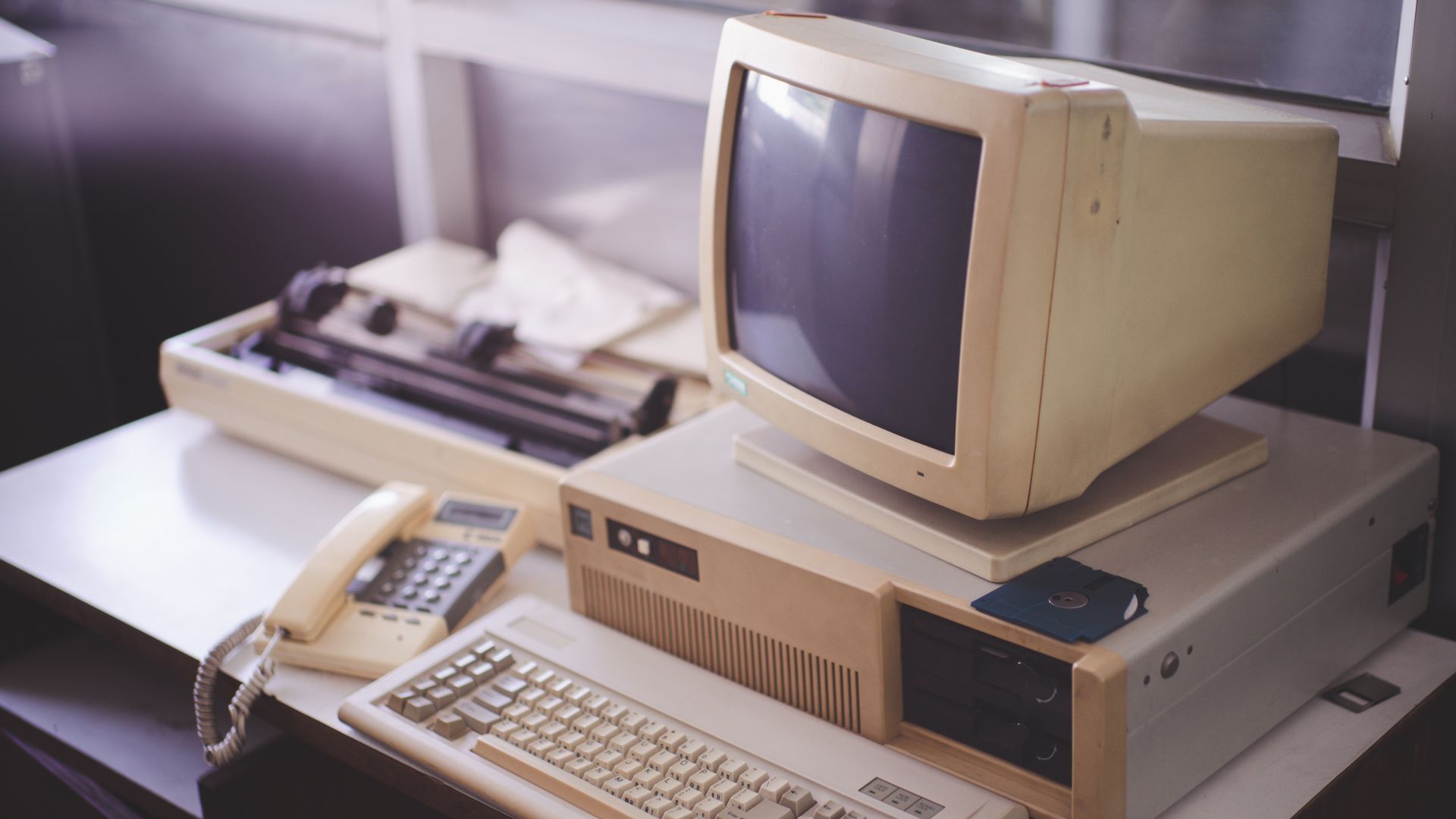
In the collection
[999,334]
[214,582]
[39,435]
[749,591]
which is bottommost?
[39,435]

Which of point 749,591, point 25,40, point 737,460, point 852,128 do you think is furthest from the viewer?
point 25,40

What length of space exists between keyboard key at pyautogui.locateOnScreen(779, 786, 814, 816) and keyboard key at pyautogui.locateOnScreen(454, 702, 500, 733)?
0.28m

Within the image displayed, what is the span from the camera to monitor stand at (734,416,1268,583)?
1076mm

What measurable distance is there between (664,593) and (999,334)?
46cm

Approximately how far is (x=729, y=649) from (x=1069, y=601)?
336mm

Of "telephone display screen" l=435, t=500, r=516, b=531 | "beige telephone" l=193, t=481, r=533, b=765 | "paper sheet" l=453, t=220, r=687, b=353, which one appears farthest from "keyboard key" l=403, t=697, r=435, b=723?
"paper sheet" l=453, t=220, r=687, b=353

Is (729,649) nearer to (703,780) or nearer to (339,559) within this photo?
(703,780)

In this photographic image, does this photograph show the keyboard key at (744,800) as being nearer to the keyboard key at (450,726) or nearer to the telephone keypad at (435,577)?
the keyboard key at (450,726)

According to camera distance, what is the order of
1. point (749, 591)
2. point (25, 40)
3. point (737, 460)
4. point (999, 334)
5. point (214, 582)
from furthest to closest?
point (25, 40)
point (214, 582)
point (737, 460)
point (749, 591)
point (999, 334)

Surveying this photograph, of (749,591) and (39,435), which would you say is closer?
(749,591)

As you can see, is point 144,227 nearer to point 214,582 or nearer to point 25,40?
point 25,40

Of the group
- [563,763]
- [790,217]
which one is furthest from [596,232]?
[563,763]

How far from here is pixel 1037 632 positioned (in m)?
0.98

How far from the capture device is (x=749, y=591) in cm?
116
